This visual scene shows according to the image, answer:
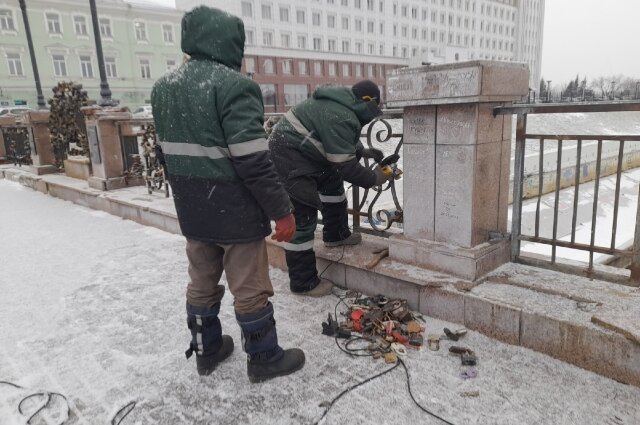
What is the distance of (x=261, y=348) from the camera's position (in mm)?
2643

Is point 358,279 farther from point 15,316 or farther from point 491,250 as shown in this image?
point 15,316

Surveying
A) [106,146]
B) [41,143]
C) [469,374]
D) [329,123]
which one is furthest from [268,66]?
[469,374]

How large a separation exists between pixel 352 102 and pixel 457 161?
94cm

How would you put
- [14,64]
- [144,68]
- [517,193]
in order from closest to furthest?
1. [517,193]
2. [14,64]
3. [144,68]

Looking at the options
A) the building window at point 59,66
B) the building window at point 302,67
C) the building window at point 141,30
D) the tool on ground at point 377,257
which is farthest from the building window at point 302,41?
the tool on ground at point 377,257

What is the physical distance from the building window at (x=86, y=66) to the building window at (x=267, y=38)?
1746 centimetres

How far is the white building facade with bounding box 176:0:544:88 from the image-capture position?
4847 cm

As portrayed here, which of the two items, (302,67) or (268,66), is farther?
(302,67)

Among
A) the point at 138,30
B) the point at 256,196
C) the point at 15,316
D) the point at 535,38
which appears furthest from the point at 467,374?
the point at 535,38

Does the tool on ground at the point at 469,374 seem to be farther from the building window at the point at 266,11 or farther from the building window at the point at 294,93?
the building window at the point at 266,11

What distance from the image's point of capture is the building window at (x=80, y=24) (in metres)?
41.4

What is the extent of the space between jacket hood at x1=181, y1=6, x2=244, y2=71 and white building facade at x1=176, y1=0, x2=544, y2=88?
3793 cm

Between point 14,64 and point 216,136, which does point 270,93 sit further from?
point 216,136

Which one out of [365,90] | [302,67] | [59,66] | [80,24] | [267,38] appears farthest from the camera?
[302,67]
